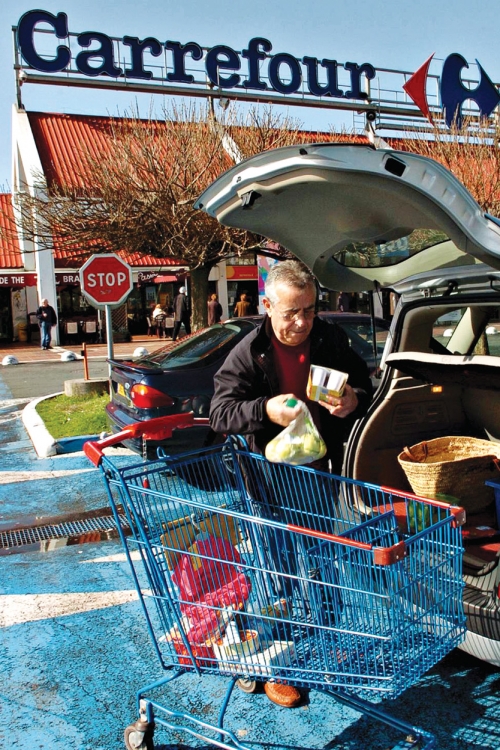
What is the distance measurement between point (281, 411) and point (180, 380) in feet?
13.2

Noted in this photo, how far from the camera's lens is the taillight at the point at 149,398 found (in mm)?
6395

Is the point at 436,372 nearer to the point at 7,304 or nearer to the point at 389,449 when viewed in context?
the point at 389,449

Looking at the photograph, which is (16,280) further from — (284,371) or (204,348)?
(284,371)

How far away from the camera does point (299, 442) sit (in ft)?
8.44

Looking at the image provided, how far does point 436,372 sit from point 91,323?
77.8ft

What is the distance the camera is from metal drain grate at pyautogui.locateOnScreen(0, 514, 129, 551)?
16.7 feet

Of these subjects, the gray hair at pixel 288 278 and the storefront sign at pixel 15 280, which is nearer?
the gray hair at pixel 288 278

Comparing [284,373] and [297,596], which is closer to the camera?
[297,596]

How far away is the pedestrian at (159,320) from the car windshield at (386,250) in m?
23.0

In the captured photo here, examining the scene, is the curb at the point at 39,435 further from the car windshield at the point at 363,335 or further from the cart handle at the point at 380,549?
the cart handle at the point at 380,549

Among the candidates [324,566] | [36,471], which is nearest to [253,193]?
[324,566]

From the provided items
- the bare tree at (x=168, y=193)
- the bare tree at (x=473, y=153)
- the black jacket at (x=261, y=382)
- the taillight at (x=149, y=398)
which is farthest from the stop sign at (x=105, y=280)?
the black jacket at (x=261, y=382)

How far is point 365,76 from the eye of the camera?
88.9 feet

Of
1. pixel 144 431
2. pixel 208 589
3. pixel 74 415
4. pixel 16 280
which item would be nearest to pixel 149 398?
pixel 74 415
